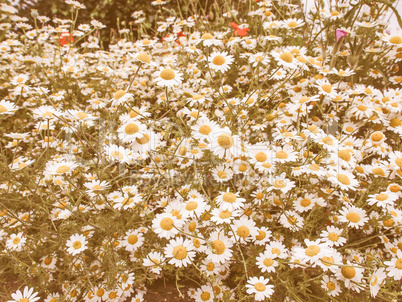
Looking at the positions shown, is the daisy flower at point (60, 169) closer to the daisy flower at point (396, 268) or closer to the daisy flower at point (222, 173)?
the daisy flower at point (222, 173)

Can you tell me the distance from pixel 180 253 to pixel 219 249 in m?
0.20

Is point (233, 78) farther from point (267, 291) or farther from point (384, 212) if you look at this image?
point (267, 291)

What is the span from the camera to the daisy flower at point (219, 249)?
1.47 m

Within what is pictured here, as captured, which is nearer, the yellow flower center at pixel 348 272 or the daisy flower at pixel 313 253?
the daisy flower at pixel 313 253

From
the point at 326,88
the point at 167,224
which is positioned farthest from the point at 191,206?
the point at 326,88

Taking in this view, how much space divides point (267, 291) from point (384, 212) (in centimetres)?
91

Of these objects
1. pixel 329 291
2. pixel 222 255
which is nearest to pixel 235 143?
pixel 222 255

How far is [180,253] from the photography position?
1.48m

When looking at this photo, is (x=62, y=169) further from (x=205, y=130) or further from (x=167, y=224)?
(x=205, y=130)

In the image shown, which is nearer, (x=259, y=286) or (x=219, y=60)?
(x=259, y=286)

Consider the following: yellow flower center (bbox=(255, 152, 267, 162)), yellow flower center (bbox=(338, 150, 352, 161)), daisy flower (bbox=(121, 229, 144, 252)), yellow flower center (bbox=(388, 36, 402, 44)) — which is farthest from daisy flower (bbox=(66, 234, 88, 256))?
yellow flower center (bbox=(388, 36, 402, 44))

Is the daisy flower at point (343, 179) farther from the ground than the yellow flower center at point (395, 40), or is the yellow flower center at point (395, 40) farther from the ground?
the yellow flower center at point (395, 40)

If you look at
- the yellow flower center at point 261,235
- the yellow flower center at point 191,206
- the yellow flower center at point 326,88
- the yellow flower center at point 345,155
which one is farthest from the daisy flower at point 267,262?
the yellow flower center at point 326,88

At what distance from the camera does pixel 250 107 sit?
2217 mm
